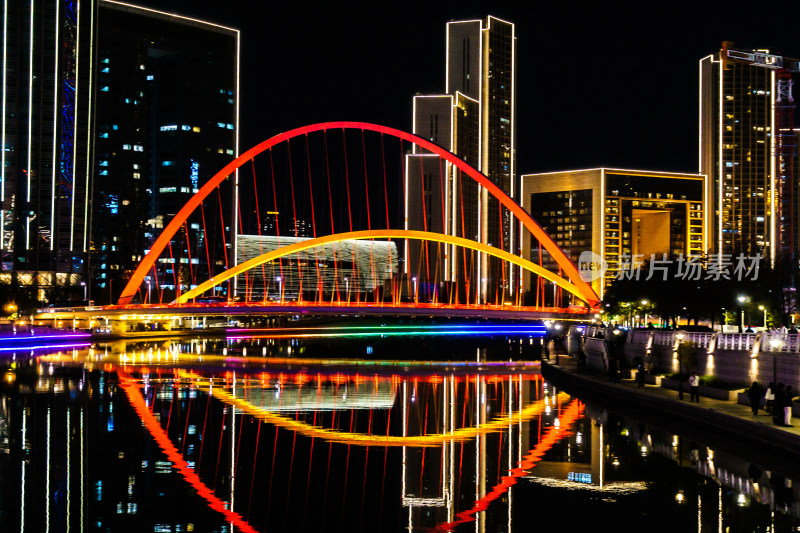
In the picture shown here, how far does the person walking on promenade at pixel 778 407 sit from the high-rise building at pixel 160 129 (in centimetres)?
13923

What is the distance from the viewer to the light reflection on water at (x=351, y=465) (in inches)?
572

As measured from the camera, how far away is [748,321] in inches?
3344

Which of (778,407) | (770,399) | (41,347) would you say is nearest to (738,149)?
(41,347)

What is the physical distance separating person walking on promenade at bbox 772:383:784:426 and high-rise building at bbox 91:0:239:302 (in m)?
139

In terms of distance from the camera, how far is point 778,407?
21.3 metres

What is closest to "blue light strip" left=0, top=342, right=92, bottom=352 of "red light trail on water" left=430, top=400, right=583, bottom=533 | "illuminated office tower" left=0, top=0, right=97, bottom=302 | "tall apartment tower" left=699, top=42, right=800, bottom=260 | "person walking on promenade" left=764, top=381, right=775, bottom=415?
"illuminated office tower" left=0, top=0, right=97, bottom=302

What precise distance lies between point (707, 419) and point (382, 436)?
8163 millimetres

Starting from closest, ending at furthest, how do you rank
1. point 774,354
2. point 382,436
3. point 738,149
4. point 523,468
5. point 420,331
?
point 523,468 → point 382,436 → point 774,354 → point 420,331 → point 738,149

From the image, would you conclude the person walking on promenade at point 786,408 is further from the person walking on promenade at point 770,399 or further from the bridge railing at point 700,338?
the bridge railing at point 700,338

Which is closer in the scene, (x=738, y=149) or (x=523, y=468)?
(x=523, y=468)

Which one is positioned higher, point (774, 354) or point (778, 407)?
point (774, 354)

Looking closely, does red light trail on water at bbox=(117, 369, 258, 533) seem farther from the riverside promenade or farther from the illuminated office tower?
the illuminated office tower

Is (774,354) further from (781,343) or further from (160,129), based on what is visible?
(160,129)

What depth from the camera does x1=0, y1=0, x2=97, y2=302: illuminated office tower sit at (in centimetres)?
11662
